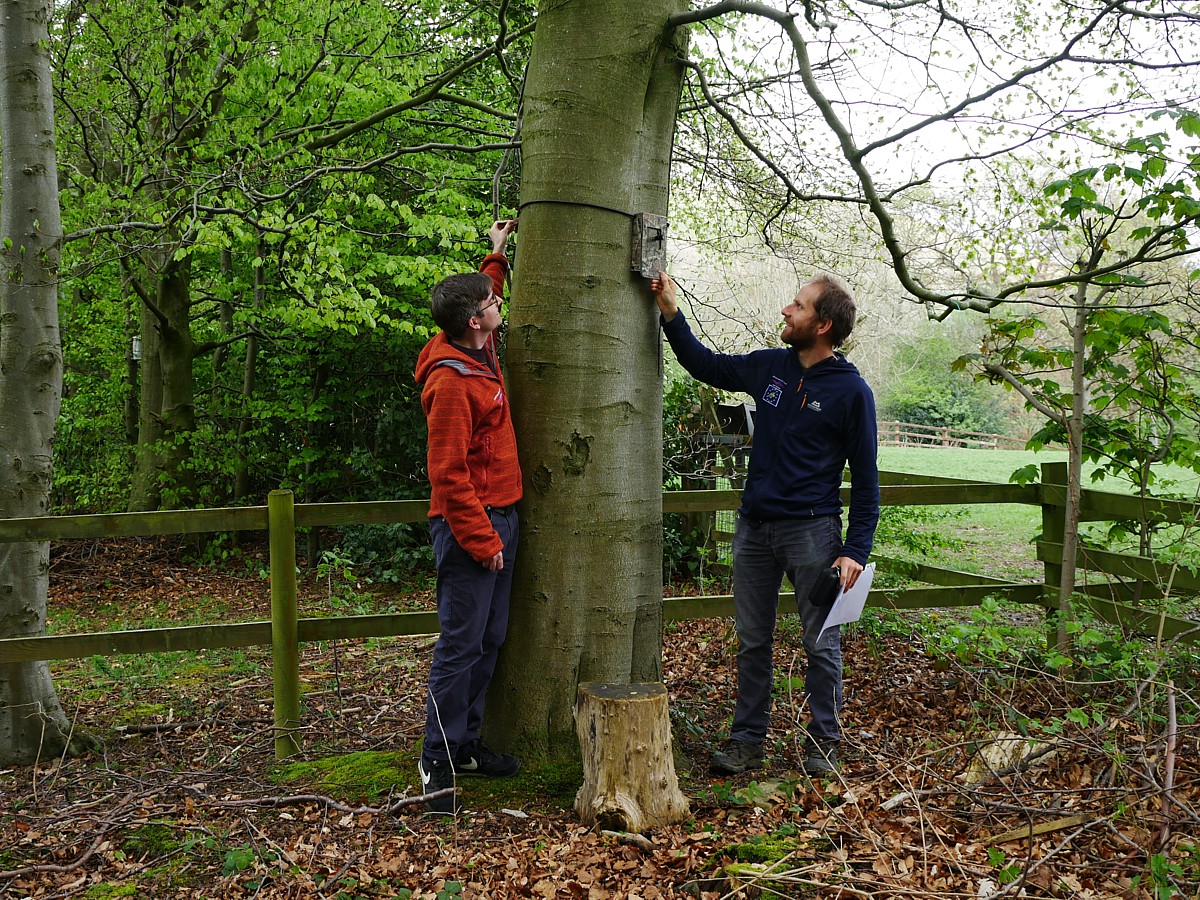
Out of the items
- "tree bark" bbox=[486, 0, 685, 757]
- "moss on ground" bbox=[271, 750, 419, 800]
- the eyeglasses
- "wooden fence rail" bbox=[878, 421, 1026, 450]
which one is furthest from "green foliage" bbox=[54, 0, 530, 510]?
"wooden fence rail" bbox=[878, 421, 1026, 450]

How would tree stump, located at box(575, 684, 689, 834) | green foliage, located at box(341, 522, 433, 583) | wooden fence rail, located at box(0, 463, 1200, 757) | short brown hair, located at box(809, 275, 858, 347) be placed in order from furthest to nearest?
green foliage, located at box(341, 522, 433, 583) < wooden fence rail, located at box(0, 463, 1200, 757) < short brown hair, located at box(809, 275, 858, 347) < tree stump, located at box(575, 684, 689, 834)

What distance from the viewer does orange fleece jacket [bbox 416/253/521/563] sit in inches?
130

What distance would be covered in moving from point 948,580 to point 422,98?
490 centimetres

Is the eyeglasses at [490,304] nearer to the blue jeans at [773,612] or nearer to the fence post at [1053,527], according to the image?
the blue jeans at [773,612]

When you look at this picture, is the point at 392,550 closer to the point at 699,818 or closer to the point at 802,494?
the point at 802,494

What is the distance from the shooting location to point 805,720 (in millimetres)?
4391

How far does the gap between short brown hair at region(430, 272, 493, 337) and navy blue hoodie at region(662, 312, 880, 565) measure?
32.4 inches

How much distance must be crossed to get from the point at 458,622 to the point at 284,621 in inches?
48.3

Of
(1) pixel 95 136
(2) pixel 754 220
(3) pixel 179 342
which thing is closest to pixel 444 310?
(2) pixel 754 220

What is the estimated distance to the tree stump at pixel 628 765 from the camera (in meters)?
3.20

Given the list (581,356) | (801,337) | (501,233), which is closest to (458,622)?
(581,356)

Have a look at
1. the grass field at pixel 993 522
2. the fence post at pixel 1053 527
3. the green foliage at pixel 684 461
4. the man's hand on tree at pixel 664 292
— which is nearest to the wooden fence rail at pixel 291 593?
the fence post at pixel 1053 527

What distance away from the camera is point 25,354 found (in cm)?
461

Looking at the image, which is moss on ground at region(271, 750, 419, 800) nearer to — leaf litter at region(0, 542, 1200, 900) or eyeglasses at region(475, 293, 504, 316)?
leaf litter at region(0, 542, 1200, 900)
